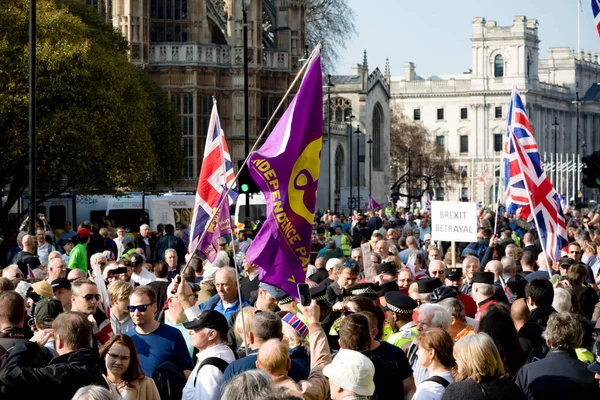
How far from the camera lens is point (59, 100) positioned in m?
31.5

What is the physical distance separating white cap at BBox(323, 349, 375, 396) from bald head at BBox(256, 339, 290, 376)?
26cm

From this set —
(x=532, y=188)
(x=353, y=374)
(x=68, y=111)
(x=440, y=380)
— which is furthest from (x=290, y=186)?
(x=68, y=111)

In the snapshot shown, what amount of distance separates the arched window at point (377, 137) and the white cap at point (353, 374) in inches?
3197

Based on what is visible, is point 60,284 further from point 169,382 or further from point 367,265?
point 367,265

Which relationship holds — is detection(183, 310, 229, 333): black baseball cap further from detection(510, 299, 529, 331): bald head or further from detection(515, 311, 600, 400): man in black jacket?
detection(510, 299, 529, 331): bald head

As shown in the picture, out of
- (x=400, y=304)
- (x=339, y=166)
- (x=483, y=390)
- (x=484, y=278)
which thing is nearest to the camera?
(x=483, y=390)

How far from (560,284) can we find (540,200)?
3911 mm

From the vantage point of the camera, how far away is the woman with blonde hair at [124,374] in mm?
6984

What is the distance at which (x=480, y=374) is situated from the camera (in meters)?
6.88

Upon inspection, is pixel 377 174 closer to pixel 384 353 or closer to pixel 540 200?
pixel 540 200

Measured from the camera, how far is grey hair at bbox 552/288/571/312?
10.2m

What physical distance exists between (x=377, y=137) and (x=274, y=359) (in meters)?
83.1

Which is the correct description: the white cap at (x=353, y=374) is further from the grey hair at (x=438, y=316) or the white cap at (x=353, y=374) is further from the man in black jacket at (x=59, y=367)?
the grey hair at (x=438, y=316)

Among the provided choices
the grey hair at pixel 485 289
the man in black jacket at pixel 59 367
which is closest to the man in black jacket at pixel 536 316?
the grey hair at pixel 485 289
